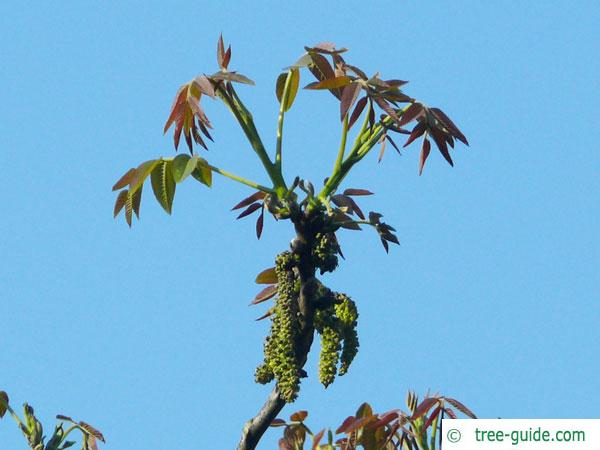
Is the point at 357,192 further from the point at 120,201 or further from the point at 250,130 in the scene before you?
the point at 120,201

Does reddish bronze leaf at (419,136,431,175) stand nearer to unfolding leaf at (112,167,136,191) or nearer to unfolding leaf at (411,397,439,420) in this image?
unfolding leaf at (411,397,439,420)

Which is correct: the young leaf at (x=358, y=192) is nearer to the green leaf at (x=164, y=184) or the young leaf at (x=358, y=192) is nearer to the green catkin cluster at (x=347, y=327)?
the green catkin cluster at (x=347, y=327)

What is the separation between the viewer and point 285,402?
507 cm

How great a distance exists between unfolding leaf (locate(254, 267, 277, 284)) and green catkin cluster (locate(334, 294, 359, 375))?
0.55 meters

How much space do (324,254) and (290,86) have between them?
790mm

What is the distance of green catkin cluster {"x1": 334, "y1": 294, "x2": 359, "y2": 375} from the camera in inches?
203

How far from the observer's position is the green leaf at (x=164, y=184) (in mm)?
5410

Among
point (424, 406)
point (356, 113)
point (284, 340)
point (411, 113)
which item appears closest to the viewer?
point (284, 340)

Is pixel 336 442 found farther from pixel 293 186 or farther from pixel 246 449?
pixel 293 186

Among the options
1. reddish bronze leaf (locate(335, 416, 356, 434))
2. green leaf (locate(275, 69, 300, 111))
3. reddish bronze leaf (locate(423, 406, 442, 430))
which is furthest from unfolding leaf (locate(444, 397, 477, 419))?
green leaf (locate(275, 69, 300, 111))

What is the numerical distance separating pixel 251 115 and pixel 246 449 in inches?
49.5

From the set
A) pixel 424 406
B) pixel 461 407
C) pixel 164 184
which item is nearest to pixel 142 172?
pixel 164 184

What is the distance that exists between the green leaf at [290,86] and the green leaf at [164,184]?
0.55 metres

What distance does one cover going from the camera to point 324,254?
5.21m
